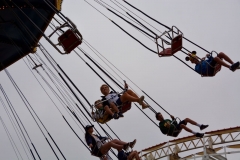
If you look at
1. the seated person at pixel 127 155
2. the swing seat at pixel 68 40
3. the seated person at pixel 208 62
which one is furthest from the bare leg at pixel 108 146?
the seated person at pixel 208 62

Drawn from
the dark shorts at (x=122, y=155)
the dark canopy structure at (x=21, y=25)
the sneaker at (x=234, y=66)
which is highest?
the dark canopy structure at (x=21, y=25)

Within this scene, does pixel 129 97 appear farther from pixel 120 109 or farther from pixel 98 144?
pixel 98 144

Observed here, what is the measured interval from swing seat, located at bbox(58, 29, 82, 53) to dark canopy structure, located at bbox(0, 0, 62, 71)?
2288mm

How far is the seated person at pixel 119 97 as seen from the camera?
327 inches

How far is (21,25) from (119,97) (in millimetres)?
5283

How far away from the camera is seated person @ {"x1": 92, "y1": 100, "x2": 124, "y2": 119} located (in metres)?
8.77

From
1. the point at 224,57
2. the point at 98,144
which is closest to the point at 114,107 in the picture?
the point at 98,144

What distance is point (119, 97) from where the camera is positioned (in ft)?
29.1

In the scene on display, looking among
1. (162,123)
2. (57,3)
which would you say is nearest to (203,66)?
(162,123)

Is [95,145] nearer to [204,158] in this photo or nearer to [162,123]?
[162,123]

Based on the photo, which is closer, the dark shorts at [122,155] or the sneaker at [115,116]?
the dark shorts at [122,155]

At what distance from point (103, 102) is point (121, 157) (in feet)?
4.51

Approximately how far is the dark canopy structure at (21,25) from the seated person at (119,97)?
10.0ft

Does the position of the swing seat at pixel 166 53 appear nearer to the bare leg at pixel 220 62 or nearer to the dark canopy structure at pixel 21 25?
the bare leg at pixel 220 62
